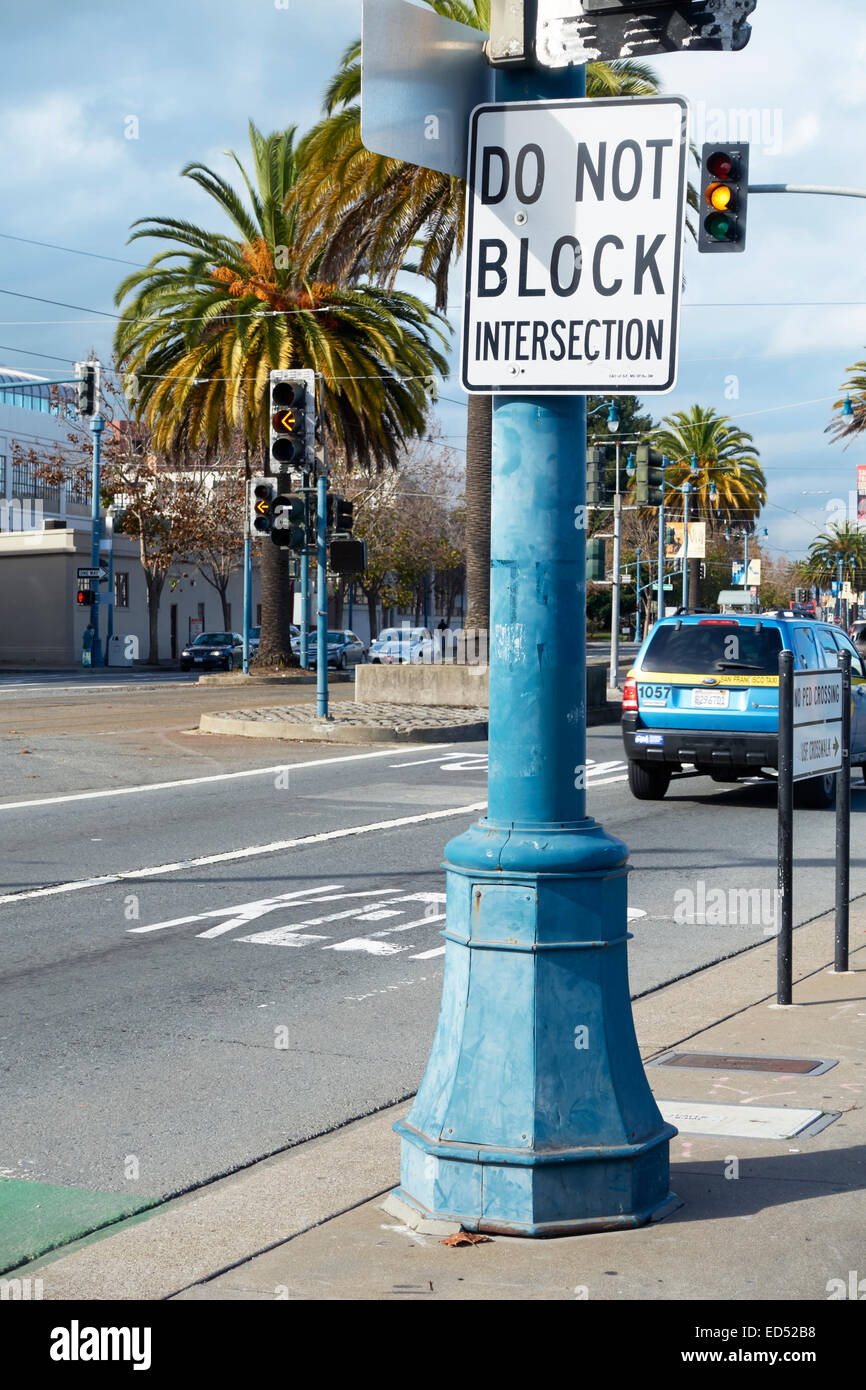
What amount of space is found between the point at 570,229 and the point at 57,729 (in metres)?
19.7

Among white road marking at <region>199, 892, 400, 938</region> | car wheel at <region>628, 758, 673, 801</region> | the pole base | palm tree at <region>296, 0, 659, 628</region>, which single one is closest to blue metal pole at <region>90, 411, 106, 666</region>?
palm tree at <region>296, 0, 659, 628</region>

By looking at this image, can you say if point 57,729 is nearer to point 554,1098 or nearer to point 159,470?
point 554,1098

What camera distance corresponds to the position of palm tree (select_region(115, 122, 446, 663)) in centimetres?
3491

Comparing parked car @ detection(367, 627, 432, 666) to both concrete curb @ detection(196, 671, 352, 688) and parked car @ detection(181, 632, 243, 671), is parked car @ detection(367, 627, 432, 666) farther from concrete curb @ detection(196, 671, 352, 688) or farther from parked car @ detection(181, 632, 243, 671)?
concrete curb @ detection(196, 671, 352, 688)

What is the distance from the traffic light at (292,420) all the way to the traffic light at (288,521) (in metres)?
0.55

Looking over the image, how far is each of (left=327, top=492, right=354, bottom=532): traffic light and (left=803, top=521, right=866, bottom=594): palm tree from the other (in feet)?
297

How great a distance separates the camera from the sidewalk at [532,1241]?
12.5 feet

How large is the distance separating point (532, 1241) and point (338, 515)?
19.8m

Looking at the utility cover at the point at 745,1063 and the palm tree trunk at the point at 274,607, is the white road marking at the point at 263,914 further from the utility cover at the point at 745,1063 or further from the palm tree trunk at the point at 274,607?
the palm tree trunk at the point at 274,607

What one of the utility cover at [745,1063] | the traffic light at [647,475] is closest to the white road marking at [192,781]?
the utility cover at [745,1063]

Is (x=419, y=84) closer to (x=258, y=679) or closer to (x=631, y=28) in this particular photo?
(x=631, y=28)

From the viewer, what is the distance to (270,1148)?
17.3 feet
